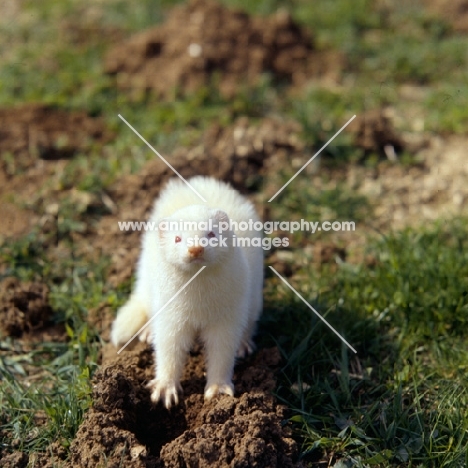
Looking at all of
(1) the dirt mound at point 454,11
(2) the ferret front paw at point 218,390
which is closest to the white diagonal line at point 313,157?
(2) the ferret front paw at point 218,390

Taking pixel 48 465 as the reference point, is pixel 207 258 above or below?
above

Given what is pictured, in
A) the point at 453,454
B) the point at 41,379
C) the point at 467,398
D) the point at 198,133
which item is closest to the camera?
the point at 453,454

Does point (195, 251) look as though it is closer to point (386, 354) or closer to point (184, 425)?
point (184, 425)

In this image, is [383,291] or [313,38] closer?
[383,291]

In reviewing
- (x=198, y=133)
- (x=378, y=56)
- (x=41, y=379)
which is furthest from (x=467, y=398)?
(x=378, y=56)

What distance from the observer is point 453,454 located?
341cm

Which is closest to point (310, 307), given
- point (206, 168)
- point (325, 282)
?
point (325, 282)

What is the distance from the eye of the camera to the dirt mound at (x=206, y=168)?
525 centimetres

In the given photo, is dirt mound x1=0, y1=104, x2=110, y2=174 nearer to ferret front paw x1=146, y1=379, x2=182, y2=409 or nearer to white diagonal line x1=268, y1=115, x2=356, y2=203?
white diagonal line x1=268, y1=115, x2=356, y2=203

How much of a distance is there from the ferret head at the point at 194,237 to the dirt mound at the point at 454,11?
20.2 ft

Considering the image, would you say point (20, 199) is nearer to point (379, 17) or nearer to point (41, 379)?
point (41, 379)

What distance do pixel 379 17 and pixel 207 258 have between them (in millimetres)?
6387

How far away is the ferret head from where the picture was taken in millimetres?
3441

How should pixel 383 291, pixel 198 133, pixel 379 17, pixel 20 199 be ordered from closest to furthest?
1. pixel 383 291
2. pixel 20 199
3. pixel 198 133
4. pixel 379 17
